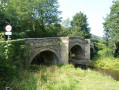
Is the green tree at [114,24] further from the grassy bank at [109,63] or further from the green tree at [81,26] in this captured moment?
the green tree at [81,26]

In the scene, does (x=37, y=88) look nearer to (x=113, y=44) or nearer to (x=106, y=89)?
(x=106, y=89)

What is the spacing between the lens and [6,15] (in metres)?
9.45

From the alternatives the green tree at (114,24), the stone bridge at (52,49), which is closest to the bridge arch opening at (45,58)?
the stone bridge at (52,49)

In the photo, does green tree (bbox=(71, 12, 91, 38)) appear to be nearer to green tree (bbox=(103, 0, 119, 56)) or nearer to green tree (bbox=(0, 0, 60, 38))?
green tree (bbox=(0, 0, 60, 38))

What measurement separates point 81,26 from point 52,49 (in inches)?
559

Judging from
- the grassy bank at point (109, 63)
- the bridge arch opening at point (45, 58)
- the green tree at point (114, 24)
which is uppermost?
the green tree at point (114, 24)

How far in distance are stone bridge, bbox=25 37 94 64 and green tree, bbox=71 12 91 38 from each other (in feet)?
19.3

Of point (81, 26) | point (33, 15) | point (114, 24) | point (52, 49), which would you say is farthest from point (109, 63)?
point (33, 15)

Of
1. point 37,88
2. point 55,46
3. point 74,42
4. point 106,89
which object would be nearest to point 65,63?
point 55,46

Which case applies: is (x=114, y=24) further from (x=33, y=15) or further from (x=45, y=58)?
(x=33, y=15)

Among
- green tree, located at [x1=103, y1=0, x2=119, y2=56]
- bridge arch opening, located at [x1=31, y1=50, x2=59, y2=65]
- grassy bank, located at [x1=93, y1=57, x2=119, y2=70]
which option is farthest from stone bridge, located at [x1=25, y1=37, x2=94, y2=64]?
green tree, located at [x1=103, y1=0, x2=119, y2=56]

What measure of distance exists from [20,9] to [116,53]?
15.8 m

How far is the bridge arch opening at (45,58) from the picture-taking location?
11982 mm

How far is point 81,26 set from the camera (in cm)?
2281
